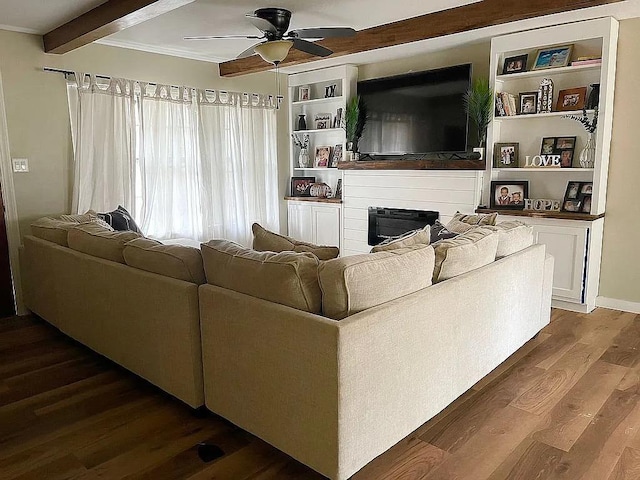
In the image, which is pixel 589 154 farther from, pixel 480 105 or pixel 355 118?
pixel 355 118

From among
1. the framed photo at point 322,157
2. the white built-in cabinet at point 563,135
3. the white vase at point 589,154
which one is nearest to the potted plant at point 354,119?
the framed photo at point 322,157

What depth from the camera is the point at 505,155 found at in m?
4.50

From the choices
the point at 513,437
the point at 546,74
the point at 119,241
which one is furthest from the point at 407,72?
the point at 513,437

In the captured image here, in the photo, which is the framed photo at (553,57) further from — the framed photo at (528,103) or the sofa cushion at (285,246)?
the sofa cushion at (285,246)

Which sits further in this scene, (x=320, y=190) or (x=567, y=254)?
(x=320, y=190)

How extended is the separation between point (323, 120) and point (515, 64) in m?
2.41

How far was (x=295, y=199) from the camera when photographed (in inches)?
242

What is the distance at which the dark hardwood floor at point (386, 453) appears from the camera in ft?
6.72

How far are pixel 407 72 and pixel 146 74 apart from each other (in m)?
2.65

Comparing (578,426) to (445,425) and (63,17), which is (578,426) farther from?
(63,17)

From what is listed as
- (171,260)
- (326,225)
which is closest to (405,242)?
(171,260)

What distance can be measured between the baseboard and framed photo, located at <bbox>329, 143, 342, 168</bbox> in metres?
3.06

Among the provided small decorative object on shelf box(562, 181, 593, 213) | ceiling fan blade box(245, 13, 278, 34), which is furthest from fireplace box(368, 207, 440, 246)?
ceiling fan blade box(245, 13, 278, 34)

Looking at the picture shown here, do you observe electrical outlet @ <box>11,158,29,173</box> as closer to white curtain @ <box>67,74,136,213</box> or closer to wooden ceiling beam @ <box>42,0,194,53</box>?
white curtain @ <box>67,74,136,213</box>
